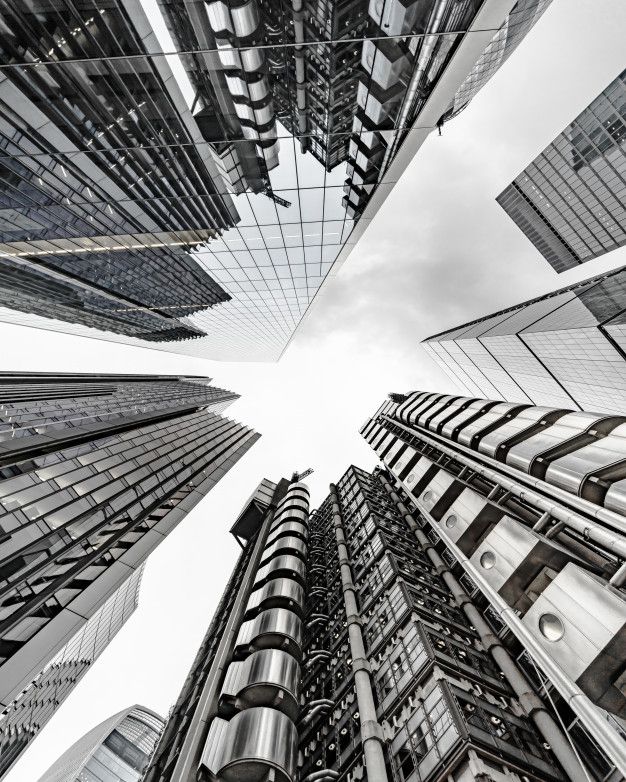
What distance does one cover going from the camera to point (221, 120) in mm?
14242

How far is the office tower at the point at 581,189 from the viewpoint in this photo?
91062 mm

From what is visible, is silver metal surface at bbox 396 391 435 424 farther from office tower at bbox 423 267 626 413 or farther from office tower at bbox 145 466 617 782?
office tower at bbox 423 267 626 413

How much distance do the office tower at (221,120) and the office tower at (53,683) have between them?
63.7 meters

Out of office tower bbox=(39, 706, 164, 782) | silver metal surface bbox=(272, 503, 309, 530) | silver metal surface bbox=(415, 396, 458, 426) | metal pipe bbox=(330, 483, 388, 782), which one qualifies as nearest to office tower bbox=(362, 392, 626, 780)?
metal pipe bbox=(330, 483, 388, 782)

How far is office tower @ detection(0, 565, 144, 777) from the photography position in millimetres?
70000

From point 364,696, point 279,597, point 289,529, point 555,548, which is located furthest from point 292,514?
point 555,548

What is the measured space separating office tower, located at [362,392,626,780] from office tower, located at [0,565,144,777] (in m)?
68.0

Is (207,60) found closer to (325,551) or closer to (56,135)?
(56,135)

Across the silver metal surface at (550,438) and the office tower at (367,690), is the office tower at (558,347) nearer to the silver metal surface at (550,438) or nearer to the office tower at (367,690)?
the silver metal surface at (550,438)

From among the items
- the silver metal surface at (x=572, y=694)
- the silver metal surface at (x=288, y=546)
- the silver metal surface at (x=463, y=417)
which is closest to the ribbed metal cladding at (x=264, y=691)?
the silver metal surface at (x=288, y=546)

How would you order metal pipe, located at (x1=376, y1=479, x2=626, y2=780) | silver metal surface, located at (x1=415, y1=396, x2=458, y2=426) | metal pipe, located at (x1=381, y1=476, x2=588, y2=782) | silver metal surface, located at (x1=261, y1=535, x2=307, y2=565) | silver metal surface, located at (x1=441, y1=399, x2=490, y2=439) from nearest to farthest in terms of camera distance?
metal pipe, located at (x1=376, y1=479, x2=626, y2=780) < metal pipe, located at (x1=381, y1=476, x2=588, y2=782) < silver metal surface, located at (x1=441, y1=399, x2=490, y2=439) < silver metal surface, located at (x1=261, y1=535, x2=307, y2=565) < silver metal surface, located at (x1=415, y1=396, x2=458, y2=426)

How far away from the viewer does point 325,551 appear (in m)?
35.0

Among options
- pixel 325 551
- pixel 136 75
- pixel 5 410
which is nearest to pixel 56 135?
pixel 136 75

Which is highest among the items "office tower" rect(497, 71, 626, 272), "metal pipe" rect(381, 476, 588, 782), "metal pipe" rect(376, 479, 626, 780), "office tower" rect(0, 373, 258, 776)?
"office tower" rect(497, 71, 626, 272)
